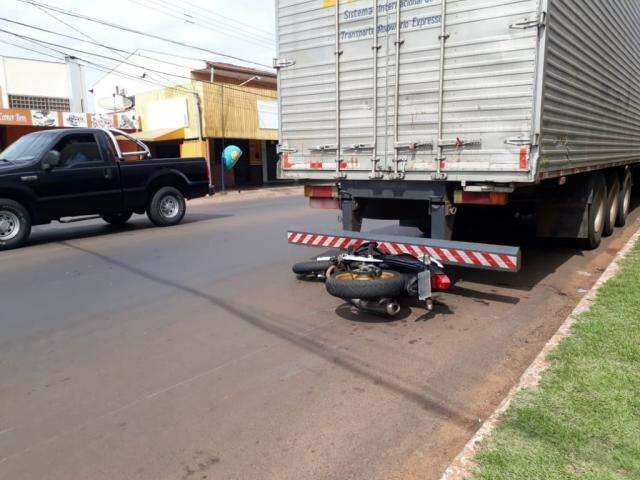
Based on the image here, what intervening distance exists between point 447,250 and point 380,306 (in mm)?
1000

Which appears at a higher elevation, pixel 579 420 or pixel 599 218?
pixel 599 218

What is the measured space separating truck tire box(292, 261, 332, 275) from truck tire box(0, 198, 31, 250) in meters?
5.69

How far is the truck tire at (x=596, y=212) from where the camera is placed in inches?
315

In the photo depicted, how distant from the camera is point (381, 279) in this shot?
16.5 feet

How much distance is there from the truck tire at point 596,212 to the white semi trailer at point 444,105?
56 mm

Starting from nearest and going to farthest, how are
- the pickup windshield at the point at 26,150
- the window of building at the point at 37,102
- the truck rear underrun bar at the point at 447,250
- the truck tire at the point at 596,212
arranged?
the truck rear underrun bar at the point at 447,250 → the truck tire at the point at 596,212 → the pickup windshield at the point at 26,150 → the window of building at the point at 37,102

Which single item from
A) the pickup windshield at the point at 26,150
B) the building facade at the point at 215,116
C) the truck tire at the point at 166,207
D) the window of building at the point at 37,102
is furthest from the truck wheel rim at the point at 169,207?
the window of building at the point at 37,102

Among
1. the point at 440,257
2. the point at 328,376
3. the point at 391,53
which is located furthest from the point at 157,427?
the point at 391,53

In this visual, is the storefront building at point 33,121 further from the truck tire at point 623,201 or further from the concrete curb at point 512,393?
the concrete curb at point 512,393

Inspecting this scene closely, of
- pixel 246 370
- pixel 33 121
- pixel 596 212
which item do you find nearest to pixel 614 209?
pixel 596 212

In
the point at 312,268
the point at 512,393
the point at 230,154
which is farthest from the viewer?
the point at 230,154

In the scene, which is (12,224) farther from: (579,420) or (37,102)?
(37,102)

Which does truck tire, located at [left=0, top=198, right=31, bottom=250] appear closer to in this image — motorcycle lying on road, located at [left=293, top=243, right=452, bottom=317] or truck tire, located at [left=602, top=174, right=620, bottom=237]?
motorcycle lying on road, located at [left=293, top=243, right=452, bottom=317]

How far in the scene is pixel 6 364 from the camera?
4.28 m
